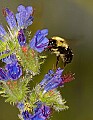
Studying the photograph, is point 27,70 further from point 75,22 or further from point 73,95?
point 75,22

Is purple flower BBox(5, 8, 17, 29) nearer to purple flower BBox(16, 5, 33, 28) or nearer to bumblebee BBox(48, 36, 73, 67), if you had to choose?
purple flower BBox(16, 5, 33, 28)

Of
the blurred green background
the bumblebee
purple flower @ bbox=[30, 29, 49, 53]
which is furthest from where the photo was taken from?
the blurred green background

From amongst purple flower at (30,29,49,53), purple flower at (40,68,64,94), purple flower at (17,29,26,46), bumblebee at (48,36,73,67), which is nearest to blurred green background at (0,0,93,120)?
bumblebee at (48,36,73,67)

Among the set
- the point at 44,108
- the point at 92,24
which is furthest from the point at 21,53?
the point at 92,24

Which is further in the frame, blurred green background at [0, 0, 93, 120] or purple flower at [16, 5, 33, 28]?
blurred green background at [0, 0, 93, 120]

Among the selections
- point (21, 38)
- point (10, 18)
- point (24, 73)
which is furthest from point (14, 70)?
point (10, 18)

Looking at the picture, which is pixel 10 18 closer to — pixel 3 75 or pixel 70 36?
pixel 3 75
